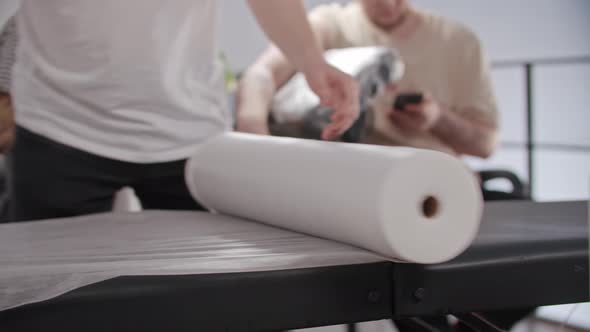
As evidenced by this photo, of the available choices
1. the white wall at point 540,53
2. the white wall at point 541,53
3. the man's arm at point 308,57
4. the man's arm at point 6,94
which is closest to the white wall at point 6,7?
the man's arm at point 6,94

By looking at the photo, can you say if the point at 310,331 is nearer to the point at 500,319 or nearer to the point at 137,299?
the point at 500,319

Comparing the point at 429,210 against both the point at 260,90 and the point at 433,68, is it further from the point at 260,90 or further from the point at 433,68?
the point at 433,68

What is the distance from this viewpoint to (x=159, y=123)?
113 cm

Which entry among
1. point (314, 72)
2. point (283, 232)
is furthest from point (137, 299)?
point (314, 72)

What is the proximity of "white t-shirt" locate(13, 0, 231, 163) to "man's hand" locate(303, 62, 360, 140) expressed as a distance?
9.1 inches

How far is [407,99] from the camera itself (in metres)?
1.99

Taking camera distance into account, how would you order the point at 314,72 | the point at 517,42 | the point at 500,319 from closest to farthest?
the point at 314,72, the point at 500,319, the point at 517,42

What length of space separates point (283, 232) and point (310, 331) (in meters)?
0.39

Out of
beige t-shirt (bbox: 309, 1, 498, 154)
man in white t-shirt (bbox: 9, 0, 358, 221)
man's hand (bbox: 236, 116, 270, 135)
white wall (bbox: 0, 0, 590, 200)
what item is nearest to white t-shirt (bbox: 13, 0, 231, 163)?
man in white t-shirt (bbox: 9, 0, 358, 221)

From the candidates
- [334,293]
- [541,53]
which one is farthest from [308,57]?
[541,53]

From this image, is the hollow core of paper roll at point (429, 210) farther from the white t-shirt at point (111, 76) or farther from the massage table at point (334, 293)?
the white t-shirt at point (111, 76)

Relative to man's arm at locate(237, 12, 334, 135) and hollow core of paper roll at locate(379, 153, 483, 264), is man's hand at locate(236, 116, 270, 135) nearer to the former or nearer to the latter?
man's arm at locate(237, 12, 334, 135)

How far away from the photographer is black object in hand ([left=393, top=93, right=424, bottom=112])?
1967 millimetres

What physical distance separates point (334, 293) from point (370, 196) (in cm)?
9
